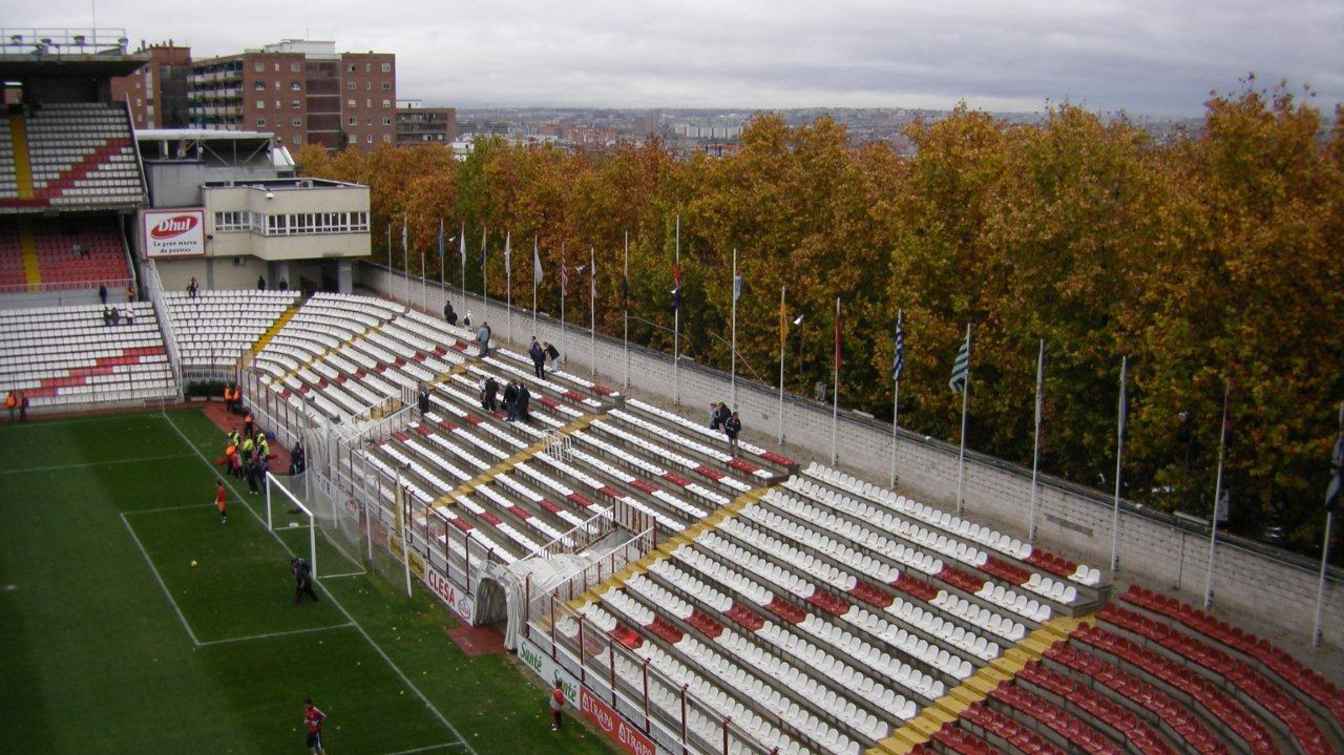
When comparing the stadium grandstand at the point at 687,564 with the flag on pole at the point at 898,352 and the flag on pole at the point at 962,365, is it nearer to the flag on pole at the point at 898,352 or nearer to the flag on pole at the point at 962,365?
the flag on pole at the point at 898,352

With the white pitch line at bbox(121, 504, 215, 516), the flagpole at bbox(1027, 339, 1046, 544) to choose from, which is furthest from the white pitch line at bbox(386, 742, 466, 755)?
the white pitch line at bbox(121, 504, 215, 516)

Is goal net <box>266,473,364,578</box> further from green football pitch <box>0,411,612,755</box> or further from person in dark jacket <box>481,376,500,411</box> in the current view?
person in dark jacket <box>481,376,500,411</box>

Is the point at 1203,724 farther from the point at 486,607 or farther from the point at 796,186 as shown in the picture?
the point at 796,186

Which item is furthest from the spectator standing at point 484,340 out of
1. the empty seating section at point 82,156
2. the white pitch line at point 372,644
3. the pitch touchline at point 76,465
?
the empty seating section at point 82,156

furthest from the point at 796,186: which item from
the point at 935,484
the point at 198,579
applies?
the point at 198,579

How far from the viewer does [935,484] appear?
28.9m

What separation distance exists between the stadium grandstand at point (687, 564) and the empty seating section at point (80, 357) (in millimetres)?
115

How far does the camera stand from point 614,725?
24.2 m

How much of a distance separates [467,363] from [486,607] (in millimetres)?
17865

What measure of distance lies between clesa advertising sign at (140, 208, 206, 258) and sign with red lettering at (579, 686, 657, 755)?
43.6 metres

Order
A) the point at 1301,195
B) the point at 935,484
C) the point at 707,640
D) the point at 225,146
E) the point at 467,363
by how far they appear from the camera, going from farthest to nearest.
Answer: the point at 225,146
the point at 467,363
the point at 935,484
the point at 707,640
the point at 1301,195

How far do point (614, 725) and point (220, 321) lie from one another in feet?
130

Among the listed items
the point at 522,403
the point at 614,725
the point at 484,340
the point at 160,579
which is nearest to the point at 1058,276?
the point at 614,725

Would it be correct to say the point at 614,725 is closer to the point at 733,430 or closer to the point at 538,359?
the point at 733,430
